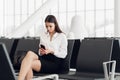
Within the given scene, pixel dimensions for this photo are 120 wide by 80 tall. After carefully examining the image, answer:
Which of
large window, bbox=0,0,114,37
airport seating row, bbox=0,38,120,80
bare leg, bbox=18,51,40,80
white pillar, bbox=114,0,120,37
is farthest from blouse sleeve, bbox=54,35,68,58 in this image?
large window, bbox=0,0,114,37

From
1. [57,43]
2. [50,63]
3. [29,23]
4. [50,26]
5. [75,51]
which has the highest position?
[29,23]

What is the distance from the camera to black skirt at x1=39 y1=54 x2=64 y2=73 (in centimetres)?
423

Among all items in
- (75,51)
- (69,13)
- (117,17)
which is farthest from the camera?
(69,13)

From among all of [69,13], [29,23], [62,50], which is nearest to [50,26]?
[62,50]

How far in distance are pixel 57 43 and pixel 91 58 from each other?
50 cm

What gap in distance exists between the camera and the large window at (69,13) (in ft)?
34.9

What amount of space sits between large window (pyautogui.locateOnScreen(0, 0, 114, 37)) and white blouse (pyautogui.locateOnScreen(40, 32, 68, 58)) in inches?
240

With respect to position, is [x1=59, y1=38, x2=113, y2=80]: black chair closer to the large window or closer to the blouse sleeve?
the blouse sleeve

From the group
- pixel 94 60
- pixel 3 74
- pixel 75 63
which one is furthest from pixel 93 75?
pixel 3 74

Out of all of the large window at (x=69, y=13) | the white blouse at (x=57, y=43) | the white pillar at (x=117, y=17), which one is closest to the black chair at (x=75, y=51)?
the white blouse at (x=57, y=43)

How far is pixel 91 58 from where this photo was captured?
4.27 m

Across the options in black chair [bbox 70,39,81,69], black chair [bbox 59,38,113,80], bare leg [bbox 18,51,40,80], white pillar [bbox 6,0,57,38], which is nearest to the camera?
bare leg [bbox 18,51,40,80]

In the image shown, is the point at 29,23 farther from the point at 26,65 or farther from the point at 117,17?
the point at 26,65

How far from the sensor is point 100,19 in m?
10.8
